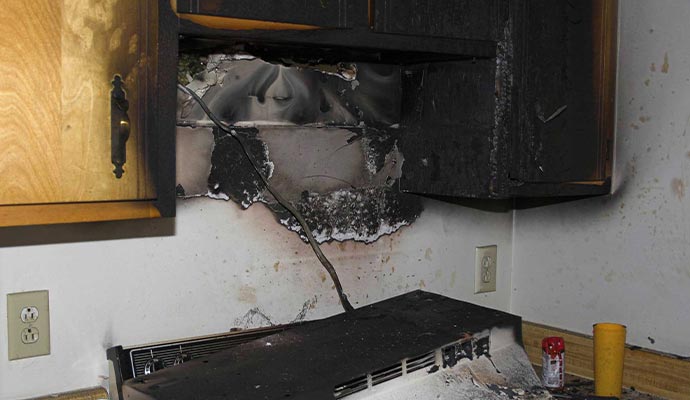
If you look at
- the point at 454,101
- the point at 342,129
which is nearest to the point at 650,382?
the point at 454,101

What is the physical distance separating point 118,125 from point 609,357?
1114mm

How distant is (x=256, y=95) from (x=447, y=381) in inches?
26.9

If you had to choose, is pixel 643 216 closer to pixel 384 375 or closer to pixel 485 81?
pixel 485 81

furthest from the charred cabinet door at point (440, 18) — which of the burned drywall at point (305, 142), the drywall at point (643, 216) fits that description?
the drywall at point (643, 216)

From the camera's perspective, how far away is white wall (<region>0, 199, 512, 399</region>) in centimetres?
148

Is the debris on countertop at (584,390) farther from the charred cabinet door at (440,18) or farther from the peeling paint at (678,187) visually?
the charred cabinet door at (440,18)

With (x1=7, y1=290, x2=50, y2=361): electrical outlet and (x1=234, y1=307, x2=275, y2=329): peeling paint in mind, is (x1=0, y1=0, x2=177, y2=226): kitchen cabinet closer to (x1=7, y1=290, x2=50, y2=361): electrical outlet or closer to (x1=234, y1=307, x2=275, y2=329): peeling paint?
(x1=7, y1=290, x2=50, y2=361): electrical outlet

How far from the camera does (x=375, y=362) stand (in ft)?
4.51

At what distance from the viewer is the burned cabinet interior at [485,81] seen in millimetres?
1518

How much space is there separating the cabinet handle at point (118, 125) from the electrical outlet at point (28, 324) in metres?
0.38

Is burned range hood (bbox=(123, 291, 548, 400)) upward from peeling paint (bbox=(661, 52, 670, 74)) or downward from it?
downward

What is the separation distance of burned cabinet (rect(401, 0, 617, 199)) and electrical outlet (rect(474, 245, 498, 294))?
0.31m

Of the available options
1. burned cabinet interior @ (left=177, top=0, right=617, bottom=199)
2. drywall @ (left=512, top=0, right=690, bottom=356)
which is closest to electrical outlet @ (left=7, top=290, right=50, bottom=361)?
burned cabinet interior @ (left=177, top=0, right=617, bottom=199)

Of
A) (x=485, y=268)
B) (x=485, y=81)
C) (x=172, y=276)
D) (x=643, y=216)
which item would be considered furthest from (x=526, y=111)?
(x=172, y=276)
